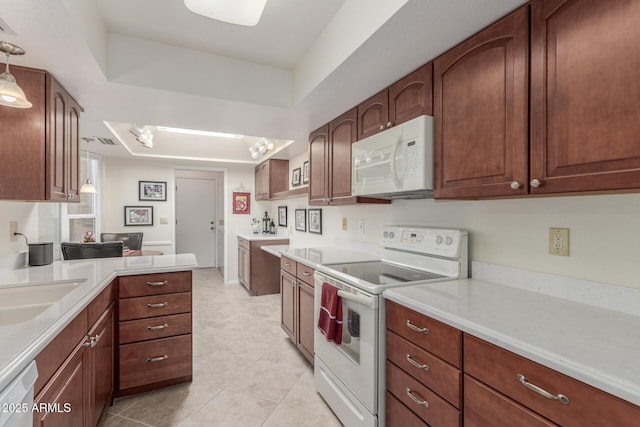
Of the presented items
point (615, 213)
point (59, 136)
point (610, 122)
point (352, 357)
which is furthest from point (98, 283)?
point (615, 213)

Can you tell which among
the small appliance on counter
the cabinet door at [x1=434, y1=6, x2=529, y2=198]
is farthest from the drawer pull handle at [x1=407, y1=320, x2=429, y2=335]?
the small appliance on counter

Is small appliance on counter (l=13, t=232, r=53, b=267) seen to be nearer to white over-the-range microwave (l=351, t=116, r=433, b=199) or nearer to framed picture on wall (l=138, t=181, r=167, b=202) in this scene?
white over-the-range microwave (l=351, t=116, r=433, b=199)

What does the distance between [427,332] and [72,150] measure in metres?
2.64

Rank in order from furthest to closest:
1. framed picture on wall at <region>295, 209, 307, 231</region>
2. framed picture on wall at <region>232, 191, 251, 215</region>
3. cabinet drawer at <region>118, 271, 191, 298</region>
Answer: framed picture on wall at <region>232, 191, 251, 215</region>, framed picture on wall at <region>295, 209, 307, 231</region>, cabinet drawer at <region>118, 271, 191, 298</region>

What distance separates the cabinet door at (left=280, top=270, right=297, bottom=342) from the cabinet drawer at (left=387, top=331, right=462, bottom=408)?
1334 millimetres

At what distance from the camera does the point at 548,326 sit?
104 centimetres

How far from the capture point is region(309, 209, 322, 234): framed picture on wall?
3.71m

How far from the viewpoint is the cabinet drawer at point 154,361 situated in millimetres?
2020

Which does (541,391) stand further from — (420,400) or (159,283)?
(159,283)

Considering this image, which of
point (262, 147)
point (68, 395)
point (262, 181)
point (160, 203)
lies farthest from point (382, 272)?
point (160, 203)

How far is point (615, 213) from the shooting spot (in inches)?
46.2

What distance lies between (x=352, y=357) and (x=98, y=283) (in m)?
1.46

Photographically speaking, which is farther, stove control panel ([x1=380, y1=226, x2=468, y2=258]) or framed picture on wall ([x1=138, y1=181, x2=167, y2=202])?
framed picture on wall ([x1=138, y1=181, x2=167, y2=202])

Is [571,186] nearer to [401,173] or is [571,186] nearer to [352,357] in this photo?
[401,173]
